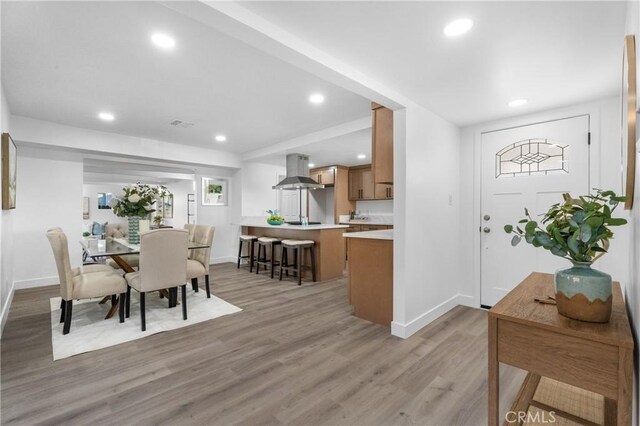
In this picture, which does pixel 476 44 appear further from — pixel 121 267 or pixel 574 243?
pixel 121 267

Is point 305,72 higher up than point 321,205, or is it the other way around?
point 305,72

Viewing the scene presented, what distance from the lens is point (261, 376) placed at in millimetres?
2072

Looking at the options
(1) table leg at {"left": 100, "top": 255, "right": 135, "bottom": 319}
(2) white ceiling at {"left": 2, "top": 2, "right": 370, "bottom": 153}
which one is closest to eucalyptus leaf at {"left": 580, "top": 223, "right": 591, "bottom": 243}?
(2) white ceiling at {"left": 2, "top": 2, "right": 370, "bottom": 153}

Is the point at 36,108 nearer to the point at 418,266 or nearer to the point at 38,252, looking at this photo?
the point at 38,252

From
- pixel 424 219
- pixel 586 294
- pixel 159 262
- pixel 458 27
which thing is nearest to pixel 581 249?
pixel 586 294

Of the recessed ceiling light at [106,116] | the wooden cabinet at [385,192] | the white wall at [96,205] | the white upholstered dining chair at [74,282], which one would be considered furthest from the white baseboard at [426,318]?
the white wall at [96,205]

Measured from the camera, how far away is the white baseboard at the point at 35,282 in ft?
14.2

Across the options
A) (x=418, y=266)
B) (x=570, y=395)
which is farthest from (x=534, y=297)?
(x=418, y=266)

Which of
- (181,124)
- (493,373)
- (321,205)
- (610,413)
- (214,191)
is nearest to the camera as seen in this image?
(493,373)

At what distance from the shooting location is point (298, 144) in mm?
5012

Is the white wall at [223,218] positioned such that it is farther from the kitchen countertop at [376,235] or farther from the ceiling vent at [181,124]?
the kitchen countertop at [376,235]

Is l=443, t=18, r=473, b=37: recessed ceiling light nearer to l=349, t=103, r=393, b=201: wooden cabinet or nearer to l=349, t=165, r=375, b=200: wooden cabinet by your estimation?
l=349, t=103, r=393, b=201: wooden cabinet

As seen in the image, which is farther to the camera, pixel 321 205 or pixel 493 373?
pixel 321 205

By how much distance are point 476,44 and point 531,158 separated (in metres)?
1.94
